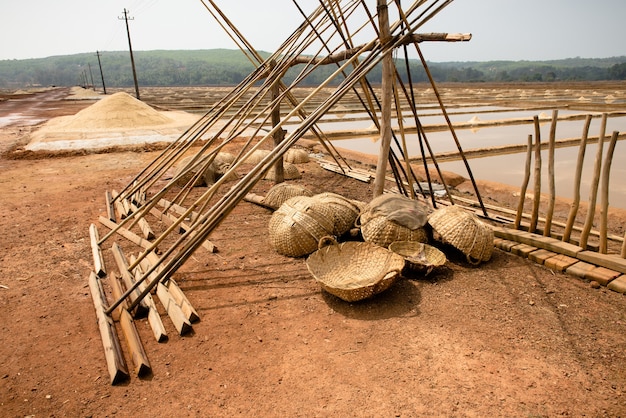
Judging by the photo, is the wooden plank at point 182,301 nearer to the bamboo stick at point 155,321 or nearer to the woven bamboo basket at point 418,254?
the bamboo stick at point 155,321

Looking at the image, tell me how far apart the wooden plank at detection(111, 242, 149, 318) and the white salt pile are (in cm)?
684

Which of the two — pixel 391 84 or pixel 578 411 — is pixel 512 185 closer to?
pixel 391 84

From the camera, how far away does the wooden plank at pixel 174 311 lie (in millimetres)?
2471

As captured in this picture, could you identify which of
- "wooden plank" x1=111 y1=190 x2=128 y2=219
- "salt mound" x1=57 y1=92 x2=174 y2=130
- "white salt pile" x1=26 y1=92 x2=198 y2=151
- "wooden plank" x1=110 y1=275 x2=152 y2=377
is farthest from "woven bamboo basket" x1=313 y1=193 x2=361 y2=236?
"salt mound" x1=57 y1=92 x2=174 y2=130

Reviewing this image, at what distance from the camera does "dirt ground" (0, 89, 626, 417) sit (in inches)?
76.9

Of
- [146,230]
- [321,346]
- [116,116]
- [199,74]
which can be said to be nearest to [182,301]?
[321,346]

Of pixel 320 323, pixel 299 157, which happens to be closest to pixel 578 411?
pixel 320 323

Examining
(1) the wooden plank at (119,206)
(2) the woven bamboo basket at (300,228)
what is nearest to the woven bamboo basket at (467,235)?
(2) the woven bamboo basket at (300,228)

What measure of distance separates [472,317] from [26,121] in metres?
18.0

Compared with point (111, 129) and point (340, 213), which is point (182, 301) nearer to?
point (340, 213)

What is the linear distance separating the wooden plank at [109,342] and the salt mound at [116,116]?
434 inches

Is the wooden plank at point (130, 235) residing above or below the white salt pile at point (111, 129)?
below

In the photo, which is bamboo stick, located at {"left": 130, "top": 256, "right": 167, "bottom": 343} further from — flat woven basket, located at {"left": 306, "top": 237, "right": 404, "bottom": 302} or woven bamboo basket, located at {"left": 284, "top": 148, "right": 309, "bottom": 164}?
woven bamboo basket, located at {"left": 284, "top": 148, "right": 309, "bottom": 164}

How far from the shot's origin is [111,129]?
1185 cm
